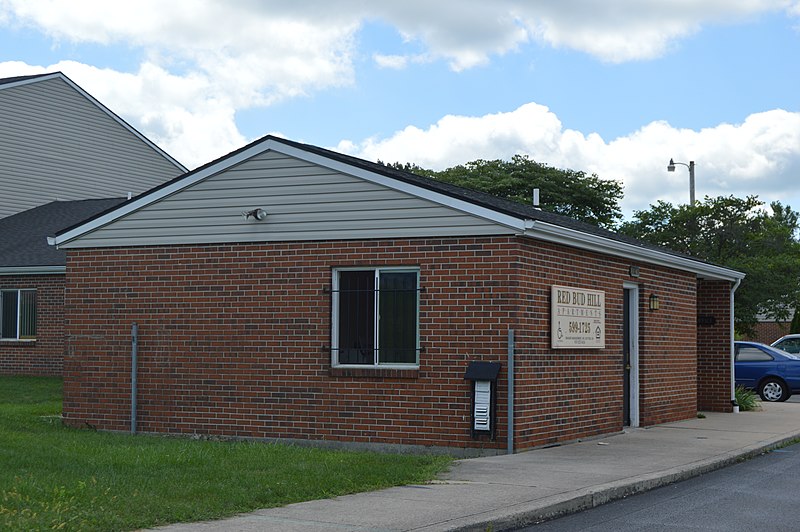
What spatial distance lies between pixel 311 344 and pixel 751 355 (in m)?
16.0

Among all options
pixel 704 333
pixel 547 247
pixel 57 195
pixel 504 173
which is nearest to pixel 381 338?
pixel 547 247

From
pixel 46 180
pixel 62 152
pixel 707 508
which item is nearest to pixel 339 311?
pixel 707 508

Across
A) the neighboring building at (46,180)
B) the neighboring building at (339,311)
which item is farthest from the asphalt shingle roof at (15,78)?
the neighboring building at (339,311)

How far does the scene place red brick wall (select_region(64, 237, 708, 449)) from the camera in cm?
1408

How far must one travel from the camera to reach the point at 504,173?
219 feet

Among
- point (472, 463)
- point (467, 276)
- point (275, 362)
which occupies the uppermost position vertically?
point (467, 276)

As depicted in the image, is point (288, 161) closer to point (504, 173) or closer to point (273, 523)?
point (273, 523)

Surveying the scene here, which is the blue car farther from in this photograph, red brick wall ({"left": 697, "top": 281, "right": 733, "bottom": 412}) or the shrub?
red brick wall ({"left": 697, "top": 281, "right": 733, "bottom": 412})

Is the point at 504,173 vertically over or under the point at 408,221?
over

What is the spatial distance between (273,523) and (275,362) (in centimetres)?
671

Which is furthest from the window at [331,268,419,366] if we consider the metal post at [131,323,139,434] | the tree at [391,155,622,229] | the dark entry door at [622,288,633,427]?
the tree at [391,155,622,229]

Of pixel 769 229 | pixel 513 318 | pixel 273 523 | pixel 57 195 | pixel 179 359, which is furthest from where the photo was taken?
pixel 769 229

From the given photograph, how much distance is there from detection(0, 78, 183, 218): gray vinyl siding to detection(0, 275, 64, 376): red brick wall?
6.64 meters

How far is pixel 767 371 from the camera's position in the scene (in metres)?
27.2
